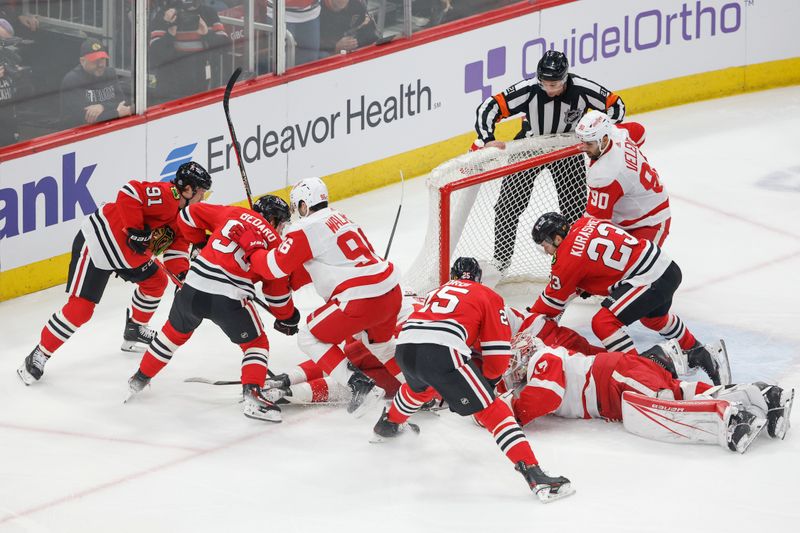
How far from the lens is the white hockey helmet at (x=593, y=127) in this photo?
6.16m

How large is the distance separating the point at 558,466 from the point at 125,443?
5.41 ft

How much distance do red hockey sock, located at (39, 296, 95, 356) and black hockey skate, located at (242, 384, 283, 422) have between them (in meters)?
0.86

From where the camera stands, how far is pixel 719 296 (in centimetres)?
695

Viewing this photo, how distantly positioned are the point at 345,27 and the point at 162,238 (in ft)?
7.43

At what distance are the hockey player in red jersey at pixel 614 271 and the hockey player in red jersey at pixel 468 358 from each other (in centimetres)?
75

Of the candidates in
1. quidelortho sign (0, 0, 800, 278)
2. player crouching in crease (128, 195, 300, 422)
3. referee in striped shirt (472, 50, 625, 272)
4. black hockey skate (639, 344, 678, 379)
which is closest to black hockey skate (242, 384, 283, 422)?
player crouching in crease (128, 195, 300, 422)

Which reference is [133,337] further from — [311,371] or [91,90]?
[91,90]

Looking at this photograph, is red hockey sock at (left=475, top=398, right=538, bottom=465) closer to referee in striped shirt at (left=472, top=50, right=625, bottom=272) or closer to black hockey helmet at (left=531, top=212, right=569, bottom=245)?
black hockey helmet at (left=531, top=212, right=569, bottom=245)

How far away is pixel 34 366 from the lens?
612 cm

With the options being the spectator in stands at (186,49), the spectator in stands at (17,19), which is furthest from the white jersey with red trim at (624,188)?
the spectator in stands at (17,19)

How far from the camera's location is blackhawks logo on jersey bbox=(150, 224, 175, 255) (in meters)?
6.20

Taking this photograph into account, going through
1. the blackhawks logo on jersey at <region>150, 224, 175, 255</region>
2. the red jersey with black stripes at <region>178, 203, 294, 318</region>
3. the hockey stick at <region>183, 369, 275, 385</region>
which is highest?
the red jersey with black stripes at <region>178, 203, 294, 318</region>

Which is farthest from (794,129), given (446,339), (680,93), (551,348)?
(446,339)

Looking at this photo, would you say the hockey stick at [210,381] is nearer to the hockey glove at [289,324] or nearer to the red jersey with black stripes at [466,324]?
the hockey glove at [289,324]
